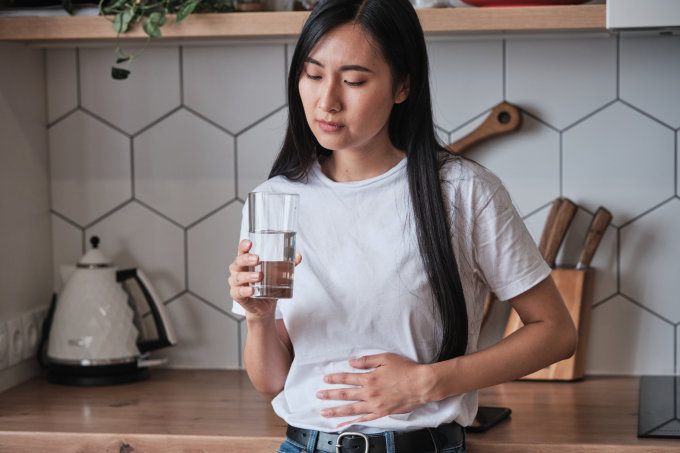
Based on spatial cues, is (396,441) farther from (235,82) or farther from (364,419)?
(235,82)

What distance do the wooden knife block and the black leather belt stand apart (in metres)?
0.55

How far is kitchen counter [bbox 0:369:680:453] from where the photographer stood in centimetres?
122

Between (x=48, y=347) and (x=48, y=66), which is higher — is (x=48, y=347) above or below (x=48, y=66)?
below

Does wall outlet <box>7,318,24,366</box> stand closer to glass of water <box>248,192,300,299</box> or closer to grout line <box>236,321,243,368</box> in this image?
grout line <box>236,321,243,368</box>

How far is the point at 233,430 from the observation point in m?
1.27

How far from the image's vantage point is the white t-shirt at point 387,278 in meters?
1.05

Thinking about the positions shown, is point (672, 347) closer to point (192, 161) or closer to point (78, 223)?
point (192, 161)

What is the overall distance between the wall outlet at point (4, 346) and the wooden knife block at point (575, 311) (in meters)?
0.94

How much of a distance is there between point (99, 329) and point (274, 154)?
0.47 metres

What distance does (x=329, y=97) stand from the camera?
100cm

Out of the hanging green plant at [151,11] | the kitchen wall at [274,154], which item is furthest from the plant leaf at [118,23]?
the kitchen wall at [274,154]

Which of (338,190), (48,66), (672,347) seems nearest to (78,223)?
(48,66)

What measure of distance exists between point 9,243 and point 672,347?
127cm

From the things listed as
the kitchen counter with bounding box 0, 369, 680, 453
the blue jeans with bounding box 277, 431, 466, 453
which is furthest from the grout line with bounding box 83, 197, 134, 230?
the blue jeans with bounding box 277, 431, 466, 453
